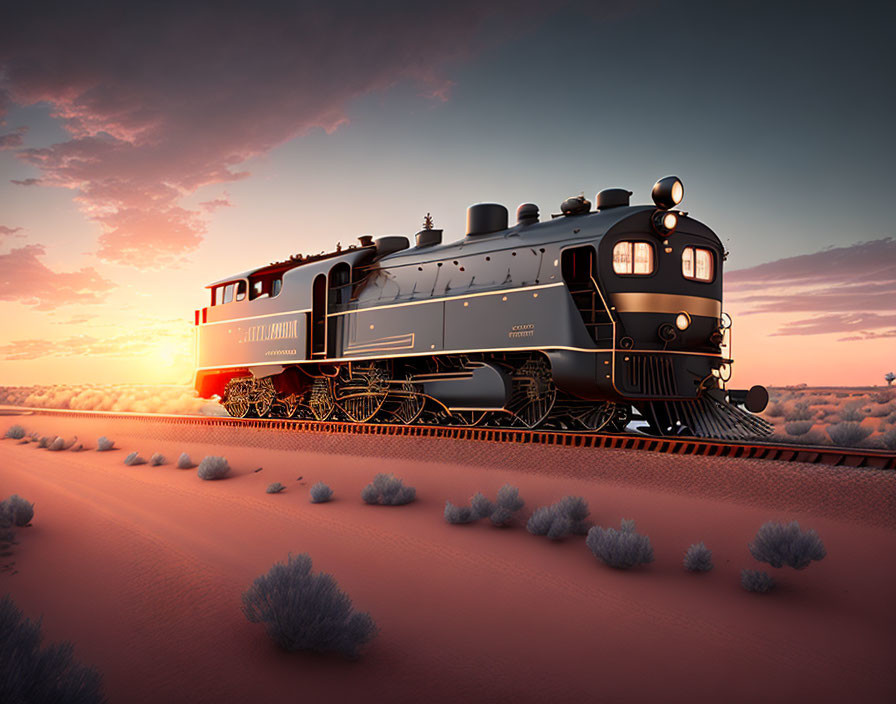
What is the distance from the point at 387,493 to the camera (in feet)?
27.3

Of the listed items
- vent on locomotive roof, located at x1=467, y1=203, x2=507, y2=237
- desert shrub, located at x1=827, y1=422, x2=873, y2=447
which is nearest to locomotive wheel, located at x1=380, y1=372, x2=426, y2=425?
vent on locomotive roof, located at x1=467, y1=203, x2=507, y2=237

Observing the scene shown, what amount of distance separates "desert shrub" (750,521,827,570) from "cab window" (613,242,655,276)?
16.6 ft

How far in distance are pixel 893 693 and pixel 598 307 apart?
6782mm

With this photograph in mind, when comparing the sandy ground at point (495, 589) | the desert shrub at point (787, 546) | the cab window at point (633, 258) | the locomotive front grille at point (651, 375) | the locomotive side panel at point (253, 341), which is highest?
the cab window at point (633, 258)

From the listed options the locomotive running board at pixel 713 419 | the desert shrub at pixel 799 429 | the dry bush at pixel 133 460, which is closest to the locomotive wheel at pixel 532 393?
the locomotive running board at pixel 713 419

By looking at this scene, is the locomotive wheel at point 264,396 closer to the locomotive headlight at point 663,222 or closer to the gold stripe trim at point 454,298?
the gold stripe trim at point 454,298

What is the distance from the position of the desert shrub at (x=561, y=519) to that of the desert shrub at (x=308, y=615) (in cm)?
303

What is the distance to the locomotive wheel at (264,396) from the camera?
53.6ft

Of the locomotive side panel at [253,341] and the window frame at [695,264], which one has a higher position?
the window frame at [695,264]

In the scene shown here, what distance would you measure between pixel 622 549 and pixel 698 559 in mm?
767

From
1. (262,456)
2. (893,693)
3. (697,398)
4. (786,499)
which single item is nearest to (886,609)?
(893,693)

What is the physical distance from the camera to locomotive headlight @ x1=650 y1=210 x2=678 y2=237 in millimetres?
9688

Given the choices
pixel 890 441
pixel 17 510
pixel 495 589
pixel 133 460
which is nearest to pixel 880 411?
pixel 890 441

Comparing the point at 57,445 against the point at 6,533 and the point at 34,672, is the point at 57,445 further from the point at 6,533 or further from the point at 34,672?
the point at 34,672
